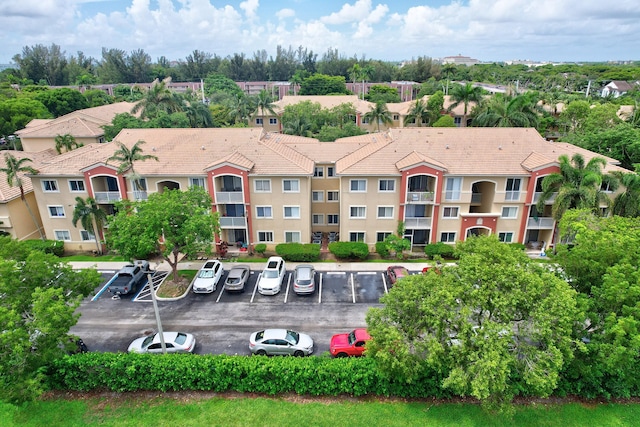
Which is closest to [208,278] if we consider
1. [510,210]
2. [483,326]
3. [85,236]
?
[85,236]

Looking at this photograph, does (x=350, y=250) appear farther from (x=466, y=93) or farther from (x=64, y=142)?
(x=64, y=142)

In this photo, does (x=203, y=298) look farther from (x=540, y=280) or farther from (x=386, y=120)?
(x=386, y=120)

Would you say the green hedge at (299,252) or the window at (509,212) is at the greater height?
the window at (509,212)

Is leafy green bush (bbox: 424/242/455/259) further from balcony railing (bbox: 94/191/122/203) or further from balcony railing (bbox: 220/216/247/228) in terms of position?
balcony railing (bbox: 94/191/122/203)

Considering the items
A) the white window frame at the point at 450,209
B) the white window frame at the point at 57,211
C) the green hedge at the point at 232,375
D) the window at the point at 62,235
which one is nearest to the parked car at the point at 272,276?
the green hedge at the point at 232,375

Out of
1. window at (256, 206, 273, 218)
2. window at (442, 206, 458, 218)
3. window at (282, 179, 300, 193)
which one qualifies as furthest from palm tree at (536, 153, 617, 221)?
window at (256, 206, 273, 218)

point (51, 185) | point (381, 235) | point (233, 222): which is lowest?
point (381, 235)

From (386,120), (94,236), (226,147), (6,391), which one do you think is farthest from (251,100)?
(6,391)

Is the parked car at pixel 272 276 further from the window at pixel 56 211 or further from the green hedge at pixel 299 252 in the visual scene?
the window at pixel 56 211
